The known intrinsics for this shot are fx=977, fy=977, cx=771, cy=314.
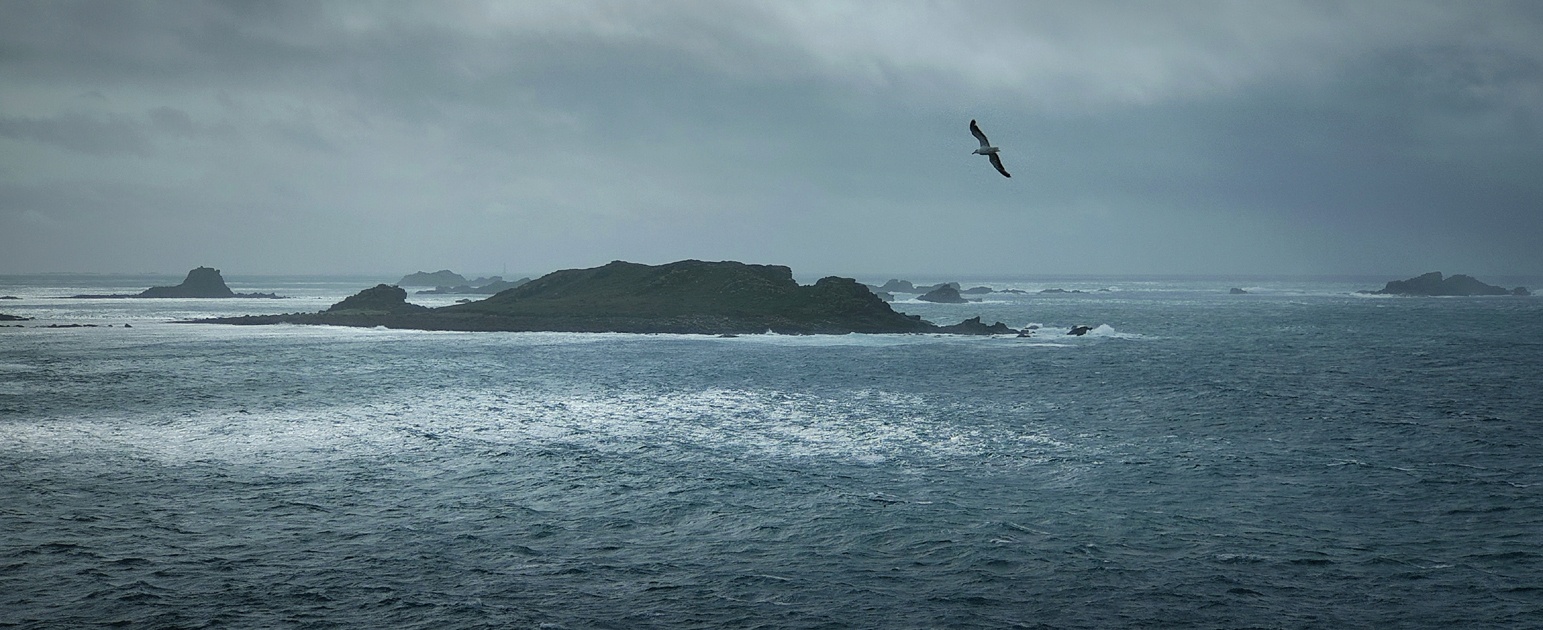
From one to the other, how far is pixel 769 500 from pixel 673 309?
93.2m

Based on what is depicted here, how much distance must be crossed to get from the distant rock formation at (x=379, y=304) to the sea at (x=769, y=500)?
214 feet

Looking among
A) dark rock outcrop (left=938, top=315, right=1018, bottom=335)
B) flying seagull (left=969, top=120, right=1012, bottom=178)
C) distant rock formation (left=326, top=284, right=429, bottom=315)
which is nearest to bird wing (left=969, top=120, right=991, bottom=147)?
flying seagull (left=969, top=120, right=1012, bottom=178)

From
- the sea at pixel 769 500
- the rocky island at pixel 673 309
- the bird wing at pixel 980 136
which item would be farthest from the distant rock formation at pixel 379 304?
the bird wing at pixel 980 136

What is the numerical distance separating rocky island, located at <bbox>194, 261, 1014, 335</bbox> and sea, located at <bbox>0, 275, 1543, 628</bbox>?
46364mm

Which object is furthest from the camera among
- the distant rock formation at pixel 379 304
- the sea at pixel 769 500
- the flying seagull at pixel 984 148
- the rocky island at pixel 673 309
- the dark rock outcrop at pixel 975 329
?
the distant rock formation at pixel 379 304

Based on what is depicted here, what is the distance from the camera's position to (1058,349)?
3529 inches

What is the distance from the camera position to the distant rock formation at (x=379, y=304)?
5197 inches

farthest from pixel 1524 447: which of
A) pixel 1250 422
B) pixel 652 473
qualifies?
pixel 652 473

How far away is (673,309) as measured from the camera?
122000 mm

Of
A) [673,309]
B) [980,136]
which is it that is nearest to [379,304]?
[673,309]

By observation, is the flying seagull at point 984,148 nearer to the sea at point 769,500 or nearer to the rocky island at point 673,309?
the sea at point 769,500

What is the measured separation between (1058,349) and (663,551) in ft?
235

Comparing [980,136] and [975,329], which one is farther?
[975,329]

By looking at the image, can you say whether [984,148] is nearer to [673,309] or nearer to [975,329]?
[975,329]
